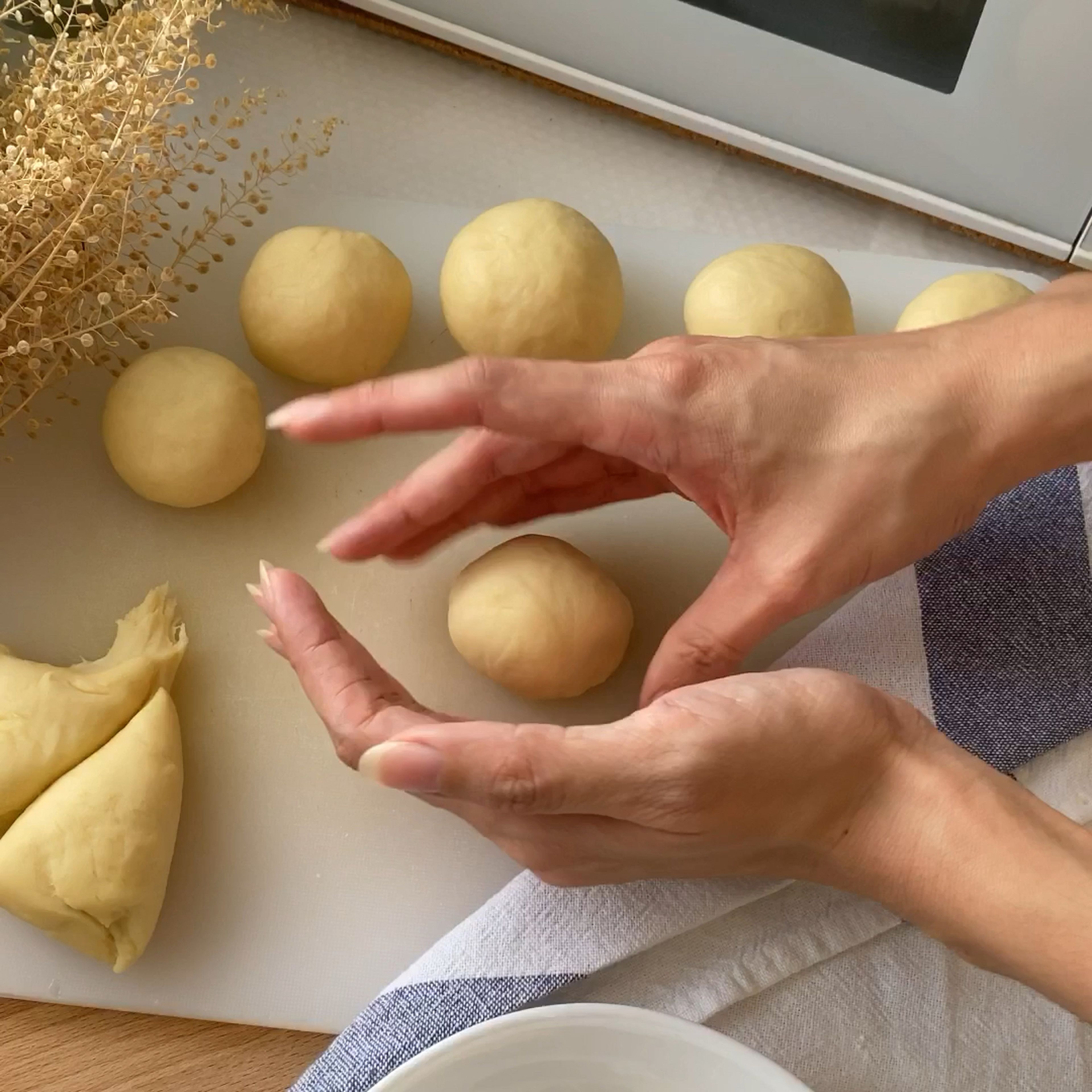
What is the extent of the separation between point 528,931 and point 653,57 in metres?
0.78

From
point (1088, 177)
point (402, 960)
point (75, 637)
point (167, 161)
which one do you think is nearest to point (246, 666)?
point (75, 637)

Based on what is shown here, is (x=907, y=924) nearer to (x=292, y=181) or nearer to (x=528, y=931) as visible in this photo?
(x=528, y=931)

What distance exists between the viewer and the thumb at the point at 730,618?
739 millimetres

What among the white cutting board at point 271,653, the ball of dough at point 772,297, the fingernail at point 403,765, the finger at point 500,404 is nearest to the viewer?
the fingernail at point 403,765

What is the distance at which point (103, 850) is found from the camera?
0.75m

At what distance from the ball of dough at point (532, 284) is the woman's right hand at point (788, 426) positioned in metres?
0.16

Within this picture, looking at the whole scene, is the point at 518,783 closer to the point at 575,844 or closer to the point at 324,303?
the point at 575,844

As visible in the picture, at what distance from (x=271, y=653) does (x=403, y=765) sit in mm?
339

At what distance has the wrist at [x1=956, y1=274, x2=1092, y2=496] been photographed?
757 millimetres

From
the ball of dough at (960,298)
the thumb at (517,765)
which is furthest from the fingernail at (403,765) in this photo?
the ball of dough at (960,298)

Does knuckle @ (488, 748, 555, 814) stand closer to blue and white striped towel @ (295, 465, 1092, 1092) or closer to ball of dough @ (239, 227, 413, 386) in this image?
blue and white striped towel @ (295, 465, 1092, 1092)

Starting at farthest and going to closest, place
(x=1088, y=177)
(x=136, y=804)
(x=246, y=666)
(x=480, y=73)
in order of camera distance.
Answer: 1. (x=480, y=73)
2. (x=1088, y=177)
3. (x=246, y=666)
4. (x=136, y=804)

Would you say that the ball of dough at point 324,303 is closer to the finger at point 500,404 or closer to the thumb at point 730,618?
the finger at point 500,404

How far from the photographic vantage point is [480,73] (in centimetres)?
116
